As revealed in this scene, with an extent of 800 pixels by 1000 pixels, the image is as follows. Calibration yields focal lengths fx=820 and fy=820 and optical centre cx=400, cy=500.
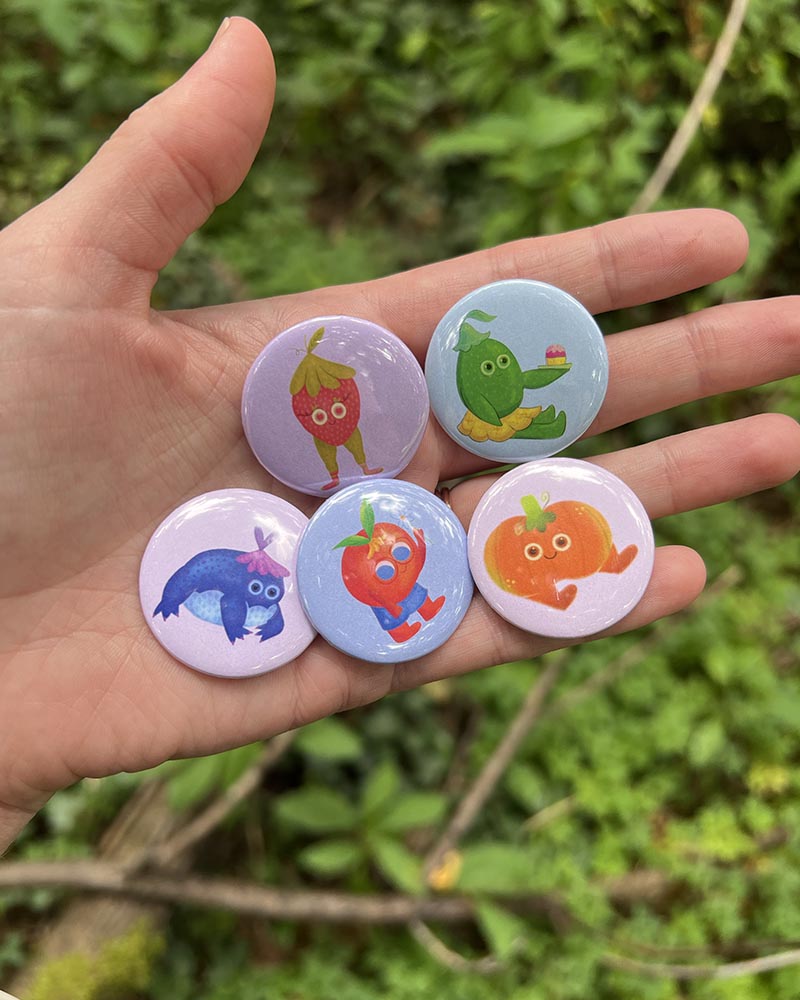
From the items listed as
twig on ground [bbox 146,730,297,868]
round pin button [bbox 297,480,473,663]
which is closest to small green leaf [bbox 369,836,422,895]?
twig on ground [bbox 146,730,297,868]

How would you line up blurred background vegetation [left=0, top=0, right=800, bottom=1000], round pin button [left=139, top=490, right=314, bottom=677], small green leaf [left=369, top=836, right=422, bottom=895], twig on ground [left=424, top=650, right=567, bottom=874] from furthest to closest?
twig on ground [left=424, top=650, right=567, bottom=874] < blurred background vegetation [left=0, top=0, right=800, bottom=1000] < small green leaf [left=369, top=836, right=422, bottom=895] < round pin button [left=139, top=490, right=314, bottom=677]

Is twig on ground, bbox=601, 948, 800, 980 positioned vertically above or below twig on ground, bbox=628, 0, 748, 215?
below

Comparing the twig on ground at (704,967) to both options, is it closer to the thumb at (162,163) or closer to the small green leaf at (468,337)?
the small green leaf at (468,337)

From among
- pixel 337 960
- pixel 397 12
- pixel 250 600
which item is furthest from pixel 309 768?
pixel 397 12

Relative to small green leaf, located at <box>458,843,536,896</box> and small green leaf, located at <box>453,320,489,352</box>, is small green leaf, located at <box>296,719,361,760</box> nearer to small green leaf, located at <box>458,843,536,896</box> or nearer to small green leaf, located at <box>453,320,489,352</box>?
small green leaf, located at <box>458,843,536,896</box>

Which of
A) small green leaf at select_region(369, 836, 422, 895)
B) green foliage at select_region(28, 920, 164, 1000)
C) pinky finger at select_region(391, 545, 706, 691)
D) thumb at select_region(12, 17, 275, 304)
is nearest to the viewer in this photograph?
thumb at select_region(12, 17, 275, 304)

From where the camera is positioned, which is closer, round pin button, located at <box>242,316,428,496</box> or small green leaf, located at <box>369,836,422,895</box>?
round pin button, located at <box>242,316,428,496</box>
